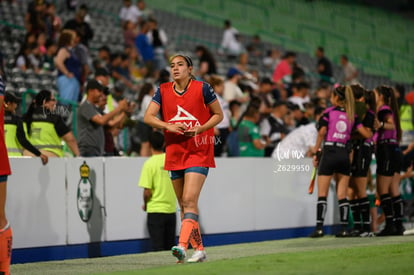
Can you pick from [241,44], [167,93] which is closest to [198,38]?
[241,44]

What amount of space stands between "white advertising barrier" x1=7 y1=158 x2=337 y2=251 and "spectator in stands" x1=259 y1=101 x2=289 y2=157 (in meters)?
1.18

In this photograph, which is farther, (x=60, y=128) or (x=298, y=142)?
(x=298, y=142)

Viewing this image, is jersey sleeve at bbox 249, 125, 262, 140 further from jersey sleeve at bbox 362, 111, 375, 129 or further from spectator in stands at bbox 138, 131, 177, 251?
spectator in stands at bbox 138, 131, 177, 251

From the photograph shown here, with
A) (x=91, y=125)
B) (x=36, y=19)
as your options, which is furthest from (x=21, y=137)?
(x=36, y=19)

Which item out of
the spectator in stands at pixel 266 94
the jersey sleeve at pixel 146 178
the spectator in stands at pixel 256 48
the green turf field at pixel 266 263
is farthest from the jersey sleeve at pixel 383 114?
the spectator in stands at pixel 256 48

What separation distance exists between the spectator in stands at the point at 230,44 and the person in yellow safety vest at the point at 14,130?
1702 centimetres

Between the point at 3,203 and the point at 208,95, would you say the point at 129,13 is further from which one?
the point at 3,203

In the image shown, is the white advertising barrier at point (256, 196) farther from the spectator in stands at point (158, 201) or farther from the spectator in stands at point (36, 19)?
the spectator in stands at point (36, 19)

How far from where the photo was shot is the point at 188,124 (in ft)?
33.4

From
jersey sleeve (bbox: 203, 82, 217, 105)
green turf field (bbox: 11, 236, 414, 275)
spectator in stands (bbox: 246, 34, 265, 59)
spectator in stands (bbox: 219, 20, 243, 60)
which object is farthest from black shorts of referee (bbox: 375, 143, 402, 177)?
spectator in stands (bbox: 246, 34, 265, 59)

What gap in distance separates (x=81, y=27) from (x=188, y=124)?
517 inches

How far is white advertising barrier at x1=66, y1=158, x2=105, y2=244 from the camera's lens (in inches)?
533

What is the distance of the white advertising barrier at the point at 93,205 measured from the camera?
13539 mm

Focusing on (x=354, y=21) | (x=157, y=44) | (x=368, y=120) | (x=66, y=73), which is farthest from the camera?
(x=354, y=21)
